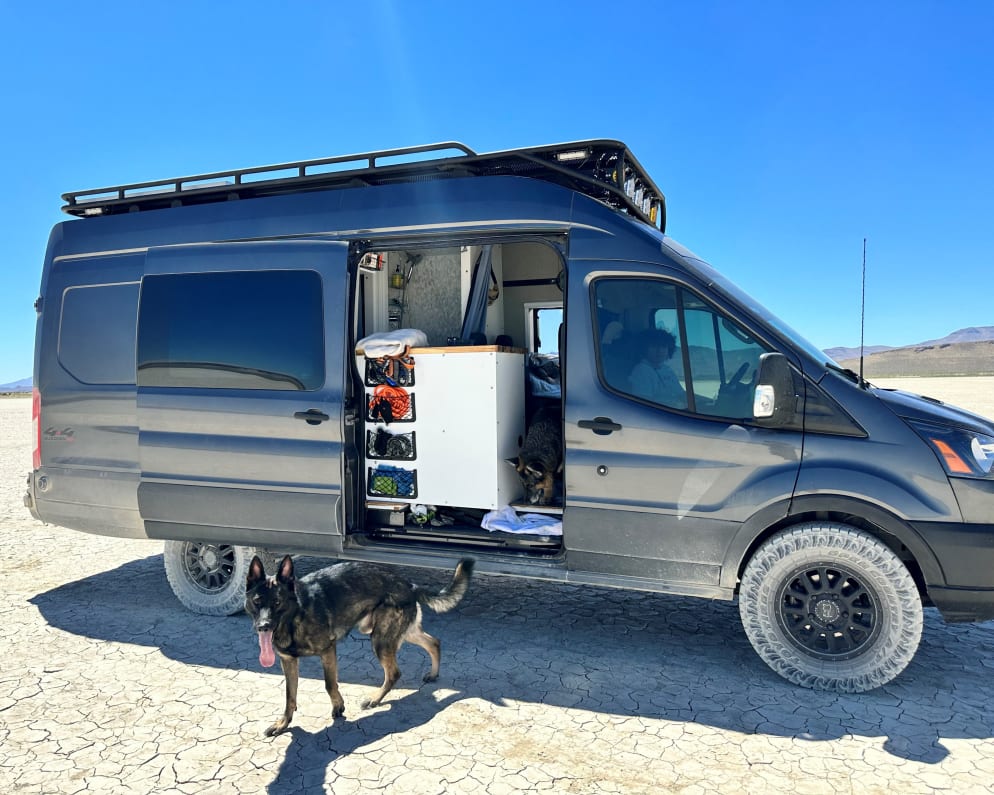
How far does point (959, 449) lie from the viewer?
343cm

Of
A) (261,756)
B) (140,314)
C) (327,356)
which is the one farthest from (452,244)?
(261,756)

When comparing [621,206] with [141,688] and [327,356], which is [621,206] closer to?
[327,356]

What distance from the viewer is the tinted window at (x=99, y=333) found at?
4973 mm

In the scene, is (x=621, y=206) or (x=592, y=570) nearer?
(x=592, y=570)

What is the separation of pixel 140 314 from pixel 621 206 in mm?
3570

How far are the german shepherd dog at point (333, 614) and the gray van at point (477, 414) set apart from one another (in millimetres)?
585

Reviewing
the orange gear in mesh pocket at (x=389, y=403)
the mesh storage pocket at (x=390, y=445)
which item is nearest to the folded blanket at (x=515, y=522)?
the mesh storage pocket at (x=390, y=445)

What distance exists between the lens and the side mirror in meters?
3.46

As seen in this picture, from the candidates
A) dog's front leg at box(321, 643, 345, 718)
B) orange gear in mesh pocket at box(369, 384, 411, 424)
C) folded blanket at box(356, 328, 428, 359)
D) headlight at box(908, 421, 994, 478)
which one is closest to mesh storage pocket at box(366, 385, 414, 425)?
orange gear in mesh pocket at box(369, 384, 411, 424)

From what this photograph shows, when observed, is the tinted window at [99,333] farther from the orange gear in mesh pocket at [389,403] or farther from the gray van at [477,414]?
the orange gear in mesh pocket at [389,403]

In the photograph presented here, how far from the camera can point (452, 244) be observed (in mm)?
4324

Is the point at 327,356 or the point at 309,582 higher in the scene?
the point at 327,356

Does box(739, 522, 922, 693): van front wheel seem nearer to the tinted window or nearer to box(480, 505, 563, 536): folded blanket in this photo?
box(480, 505, 563, 536): folded blanket

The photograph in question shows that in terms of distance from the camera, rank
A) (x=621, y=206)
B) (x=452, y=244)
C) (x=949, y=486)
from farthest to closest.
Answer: (x=621, y=206), (x=452, y=244), (x=949, y=486)
